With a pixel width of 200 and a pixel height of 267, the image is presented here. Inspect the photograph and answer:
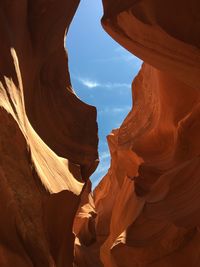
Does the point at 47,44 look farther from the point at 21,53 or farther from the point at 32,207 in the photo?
the point at 32,207

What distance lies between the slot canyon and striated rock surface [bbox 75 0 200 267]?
0.06 feet

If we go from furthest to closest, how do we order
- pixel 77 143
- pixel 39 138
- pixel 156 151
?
pixel 156 151, pixel 77 143, pixel 39 138

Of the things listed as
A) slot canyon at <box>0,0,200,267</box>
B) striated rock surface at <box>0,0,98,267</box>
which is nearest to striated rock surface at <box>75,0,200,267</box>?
slot canyon at <box>0,0,200,267</box>

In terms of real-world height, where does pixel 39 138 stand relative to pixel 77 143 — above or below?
above

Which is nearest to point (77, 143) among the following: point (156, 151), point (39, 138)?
point (39, 138)

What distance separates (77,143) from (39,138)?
78 cm

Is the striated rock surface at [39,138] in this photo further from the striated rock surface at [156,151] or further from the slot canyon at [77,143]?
the striated rock surface at [156,151]

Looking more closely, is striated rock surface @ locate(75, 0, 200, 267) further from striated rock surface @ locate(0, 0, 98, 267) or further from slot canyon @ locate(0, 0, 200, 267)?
striated rock surface @ locate(0, 0, 98, 267)

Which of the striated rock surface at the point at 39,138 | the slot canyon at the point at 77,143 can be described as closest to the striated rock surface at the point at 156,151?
the slot canyon at the point at 77,143

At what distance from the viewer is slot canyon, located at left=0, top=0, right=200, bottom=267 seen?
402 cm

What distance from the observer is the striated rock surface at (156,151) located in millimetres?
5273

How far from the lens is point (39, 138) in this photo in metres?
4.79

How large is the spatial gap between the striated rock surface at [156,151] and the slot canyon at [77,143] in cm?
2

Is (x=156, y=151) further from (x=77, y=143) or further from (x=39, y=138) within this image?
(x=39, y=138)
